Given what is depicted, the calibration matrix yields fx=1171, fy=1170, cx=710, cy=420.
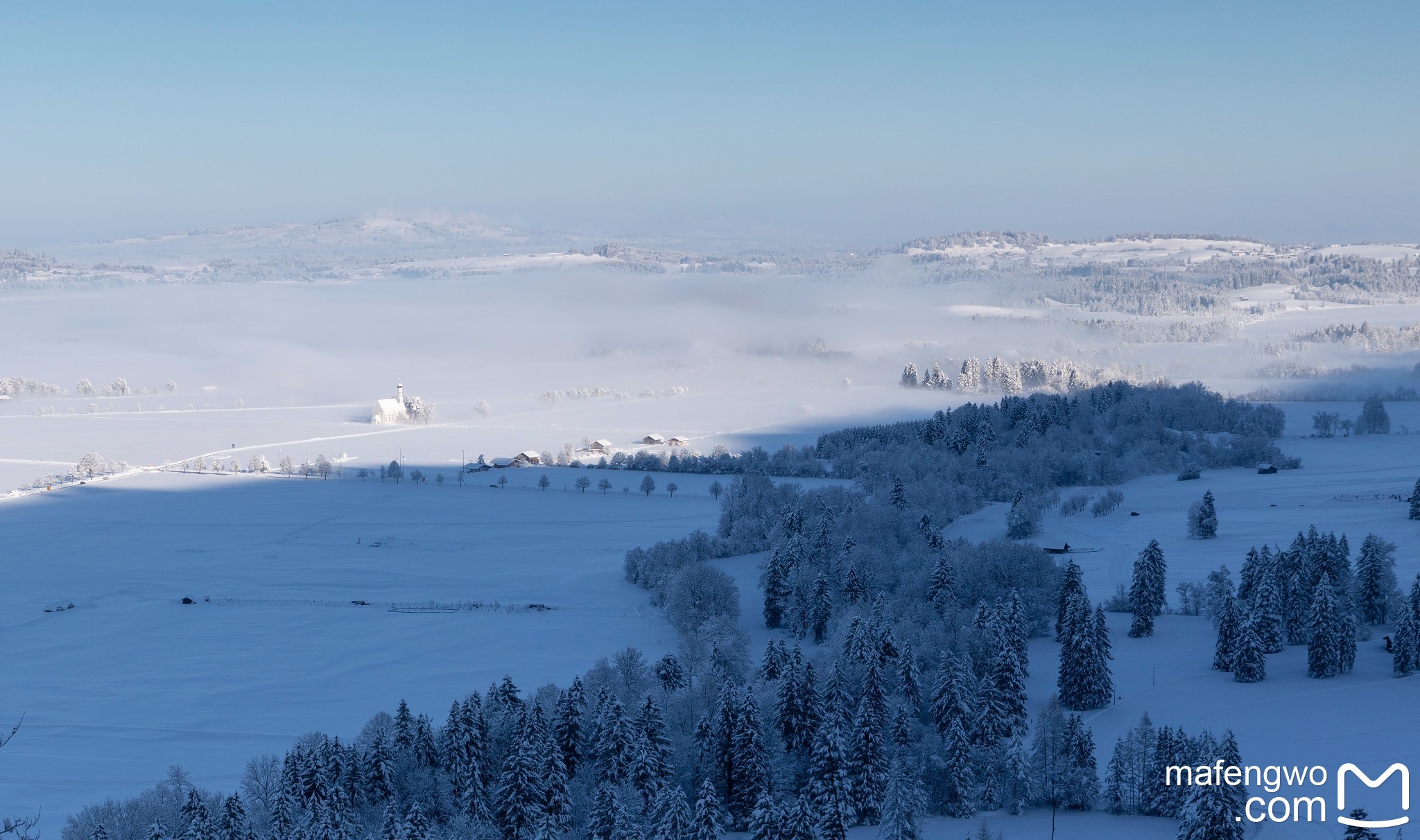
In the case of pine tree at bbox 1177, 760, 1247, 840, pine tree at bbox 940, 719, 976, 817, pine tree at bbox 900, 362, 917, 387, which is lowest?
pine tree at bbox 940, 719, 976, 817

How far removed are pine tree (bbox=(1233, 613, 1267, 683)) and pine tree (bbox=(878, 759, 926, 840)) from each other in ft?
47.2

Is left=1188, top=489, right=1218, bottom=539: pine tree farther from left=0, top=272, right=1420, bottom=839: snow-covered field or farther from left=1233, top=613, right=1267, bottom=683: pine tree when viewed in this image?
left=1233, top=613, right=1267, bottom=683: pine tree

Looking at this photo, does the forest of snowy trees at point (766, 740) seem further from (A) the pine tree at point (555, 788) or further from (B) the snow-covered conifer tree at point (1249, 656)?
(B) the snow-covered conifer tree at point (1249, 656)

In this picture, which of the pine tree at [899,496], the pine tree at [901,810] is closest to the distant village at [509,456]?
the pine tree at [899,496]

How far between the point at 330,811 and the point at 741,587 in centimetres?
2524

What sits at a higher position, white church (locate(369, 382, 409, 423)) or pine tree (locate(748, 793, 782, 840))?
white church (locate(369, 382, 409, 423))

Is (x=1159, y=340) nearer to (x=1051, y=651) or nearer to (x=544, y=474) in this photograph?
(x=544, y=474)

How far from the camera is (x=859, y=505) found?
54.9m

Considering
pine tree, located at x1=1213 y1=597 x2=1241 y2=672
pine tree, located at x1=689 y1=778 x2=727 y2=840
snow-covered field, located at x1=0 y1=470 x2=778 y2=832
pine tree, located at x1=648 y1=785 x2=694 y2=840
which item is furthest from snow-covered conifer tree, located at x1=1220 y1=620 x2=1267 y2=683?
pine tree, located at x1=648 y1=785 x2=694 y2=840

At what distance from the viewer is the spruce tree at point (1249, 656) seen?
3503 centimetres

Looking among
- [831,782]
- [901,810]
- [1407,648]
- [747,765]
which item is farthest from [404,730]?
[1407,648]

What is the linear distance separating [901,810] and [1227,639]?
17024 millimetres

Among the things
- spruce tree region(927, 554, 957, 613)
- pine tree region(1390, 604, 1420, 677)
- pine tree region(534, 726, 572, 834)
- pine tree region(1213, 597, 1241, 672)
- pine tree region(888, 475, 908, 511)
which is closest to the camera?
pine tree region(534, 726, 572, 834)

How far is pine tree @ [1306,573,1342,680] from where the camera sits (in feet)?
116
